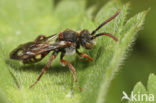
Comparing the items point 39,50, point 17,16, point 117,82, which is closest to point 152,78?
point 39,50

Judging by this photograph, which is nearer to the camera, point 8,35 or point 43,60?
point 43,60

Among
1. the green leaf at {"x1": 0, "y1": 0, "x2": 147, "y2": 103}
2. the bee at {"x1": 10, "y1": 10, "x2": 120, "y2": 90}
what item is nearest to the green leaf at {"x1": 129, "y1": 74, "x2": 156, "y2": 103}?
the green leaf at {"x1": 0, "y1": 0, "x2": 147, "y2": 103}

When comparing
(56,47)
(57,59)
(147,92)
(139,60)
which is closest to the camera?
(147,92)

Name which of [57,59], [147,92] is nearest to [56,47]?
[57,59]

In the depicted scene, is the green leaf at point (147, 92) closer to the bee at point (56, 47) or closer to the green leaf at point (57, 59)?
the green leaf at point (57, 59)

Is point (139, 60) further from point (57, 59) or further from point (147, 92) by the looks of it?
point (147, 92)

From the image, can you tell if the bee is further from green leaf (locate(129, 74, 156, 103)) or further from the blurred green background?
the blurred green background

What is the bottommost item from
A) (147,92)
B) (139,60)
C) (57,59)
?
(147,92)

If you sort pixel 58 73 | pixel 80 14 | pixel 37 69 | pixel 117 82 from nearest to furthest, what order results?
pixel 58 73, pixel 37 69, pixel 80 14, pixel 117 82

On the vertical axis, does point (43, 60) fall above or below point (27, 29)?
below

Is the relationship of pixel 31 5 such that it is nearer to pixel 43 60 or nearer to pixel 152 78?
pixel 43 60
